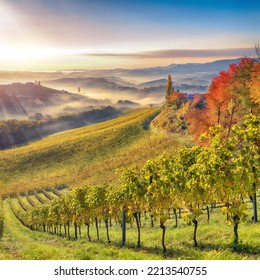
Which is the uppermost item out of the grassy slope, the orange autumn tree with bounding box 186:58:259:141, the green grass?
the orange autumn tree with bounding box 186:58:259:141

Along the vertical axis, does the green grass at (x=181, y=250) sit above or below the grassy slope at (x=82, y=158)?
above

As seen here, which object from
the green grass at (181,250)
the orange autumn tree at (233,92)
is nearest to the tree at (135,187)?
the green grass at (181,250)

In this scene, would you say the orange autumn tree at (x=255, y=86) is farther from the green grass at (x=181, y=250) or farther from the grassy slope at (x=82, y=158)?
the grassy slope at (x=82, y=158)

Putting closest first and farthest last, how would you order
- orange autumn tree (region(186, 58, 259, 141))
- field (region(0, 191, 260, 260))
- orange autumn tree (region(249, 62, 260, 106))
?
1. field (region(0, 191, 260, 260))
2. orange autumn tree (region(249, 62, 260, 106))
3. orange autumn tree (region(186, 58, 259, 141))

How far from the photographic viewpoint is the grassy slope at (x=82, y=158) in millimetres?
96125

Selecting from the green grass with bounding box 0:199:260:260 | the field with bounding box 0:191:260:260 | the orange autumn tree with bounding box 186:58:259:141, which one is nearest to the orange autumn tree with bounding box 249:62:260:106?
the orange autumn tree with bounding box 186:58:259:141

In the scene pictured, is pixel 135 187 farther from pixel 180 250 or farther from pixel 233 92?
pixel 233 92

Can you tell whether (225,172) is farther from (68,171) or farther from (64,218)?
(68,171)

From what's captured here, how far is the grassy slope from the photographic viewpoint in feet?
315

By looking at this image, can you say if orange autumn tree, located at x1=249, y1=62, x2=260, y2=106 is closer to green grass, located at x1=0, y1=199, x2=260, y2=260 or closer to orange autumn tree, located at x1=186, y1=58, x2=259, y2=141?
orange autumn tree, located at x1=186, y1=58, x2=259, y2=141

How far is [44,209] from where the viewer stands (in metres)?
59.7
